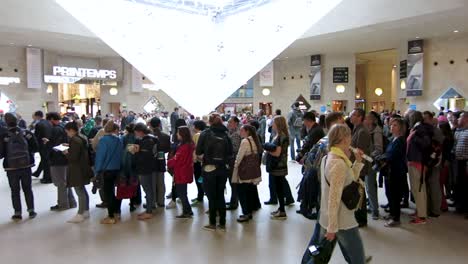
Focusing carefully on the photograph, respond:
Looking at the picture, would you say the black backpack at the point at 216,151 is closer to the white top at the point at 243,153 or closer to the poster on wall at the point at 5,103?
the white top at the point at 243,153

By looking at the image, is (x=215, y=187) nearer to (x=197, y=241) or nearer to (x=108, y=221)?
(x=197, y=241)

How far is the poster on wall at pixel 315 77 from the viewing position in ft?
72.7

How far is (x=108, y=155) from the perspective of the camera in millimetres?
4965

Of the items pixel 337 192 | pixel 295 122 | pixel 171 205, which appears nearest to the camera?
pixel 337 192

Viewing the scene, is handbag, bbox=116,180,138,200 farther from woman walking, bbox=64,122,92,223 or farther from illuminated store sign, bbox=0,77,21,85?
illuminated store sign, bbox=0,77,21,85

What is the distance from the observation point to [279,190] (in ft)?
16.5

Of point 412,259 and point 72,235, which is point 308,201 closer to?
point 412,259

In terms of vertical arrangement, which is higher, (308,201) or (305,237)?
(308,201)

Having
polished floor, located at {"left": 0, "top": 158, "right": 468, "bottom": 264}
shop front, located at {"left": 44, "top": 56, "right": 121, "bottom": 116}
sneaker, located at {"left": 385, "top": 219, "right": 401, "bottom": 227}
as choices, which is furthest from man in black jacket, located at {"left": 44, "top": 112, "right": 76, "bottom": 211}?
shop front, located at {"left": 44, "top": 56, "right": 121, "bottom": 116}

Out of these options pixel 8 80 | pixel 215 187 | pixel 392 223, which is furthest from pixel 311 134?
pixel 8 80

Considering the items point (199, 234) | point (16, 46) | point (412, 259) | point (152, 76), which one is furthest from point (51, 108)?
point (412, 259)

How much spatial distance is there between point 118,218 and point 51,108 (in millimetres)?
17994

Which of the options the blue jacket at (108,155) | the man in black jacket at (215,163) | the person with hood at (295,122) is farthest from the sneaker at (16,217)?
the person with hood at (295,122)

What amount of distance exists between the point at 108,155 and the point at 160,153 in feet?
2.64
